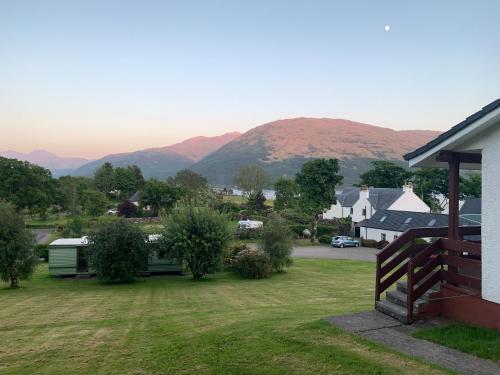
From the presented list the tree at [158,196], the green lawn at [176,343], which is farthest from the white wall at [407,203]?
the green lawn at [176,343]

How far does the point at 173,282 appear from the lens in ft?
78.2

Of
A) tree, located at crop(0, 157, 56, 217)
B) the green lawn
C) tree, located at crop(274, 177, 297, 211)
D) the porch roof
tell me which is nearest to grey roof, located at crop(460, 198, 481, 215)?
tree, located at crop(274, 177, 297, 211)

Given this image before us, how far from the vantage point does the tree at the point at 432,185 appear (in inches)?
2835

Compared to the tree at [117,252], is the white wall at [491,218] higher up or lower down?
higher up

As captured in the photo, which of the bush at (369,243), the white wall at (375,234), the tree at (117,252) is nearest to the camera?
the tree at (117,252)

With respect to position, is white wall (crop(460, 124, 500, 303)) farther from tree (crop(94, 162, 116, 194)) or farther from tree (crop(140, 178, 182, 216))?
tree (crop(94, 162, 116, 194))

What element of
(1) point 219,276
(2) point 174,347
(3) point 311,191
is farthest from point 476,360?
(3) point 311,191

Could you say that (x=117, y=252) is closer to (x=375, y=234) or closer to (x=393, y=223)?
(x=393, y=223)

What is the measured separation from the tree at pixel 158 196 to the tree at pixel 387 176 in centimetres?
3888

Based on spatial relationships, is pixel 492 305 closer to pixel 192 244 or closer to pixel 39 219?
pixel 192 244

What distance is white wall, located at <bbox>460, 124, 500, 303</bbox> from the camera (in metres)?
7.00

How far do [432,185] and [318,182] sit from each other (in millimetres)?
27272

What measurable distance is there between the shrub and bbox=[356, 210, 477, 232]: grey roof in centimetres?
1987

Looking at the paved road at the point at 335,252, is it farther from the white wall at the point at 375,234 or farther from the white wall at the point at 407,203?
the white wall at the point at 407,203
